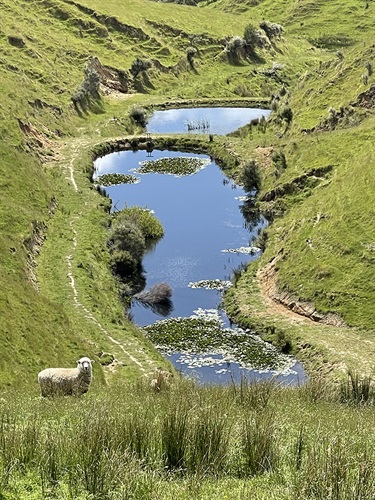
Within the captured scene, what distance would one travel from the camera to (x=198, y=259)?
61.8m

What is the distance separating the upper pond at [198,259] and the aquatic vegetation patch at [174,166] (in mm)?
752

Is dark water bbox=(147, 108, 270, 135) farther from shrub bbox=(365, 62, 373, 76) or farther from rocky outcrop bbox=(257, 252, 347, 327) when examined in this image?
rocky outcrop bbox=(257, 252, 347, 327)

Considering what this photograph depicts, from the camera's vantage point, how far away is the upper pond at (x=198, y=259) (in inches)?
1678

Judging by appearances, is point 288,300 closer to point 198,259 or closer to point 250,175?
point 198,259

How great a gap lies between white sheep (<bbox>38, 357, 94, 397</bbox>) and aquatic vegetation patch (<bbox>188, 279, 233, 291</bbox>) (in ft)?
106

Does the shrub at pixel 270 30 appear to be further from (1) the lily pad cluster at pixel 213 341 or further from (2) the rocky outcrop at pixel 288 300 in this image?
(1) the lily pad cluster at pixel 213 341

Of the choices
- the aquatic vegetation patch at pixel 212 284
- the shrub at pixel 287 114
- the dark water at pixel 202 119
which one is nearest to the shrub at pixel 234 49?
the dark water at pixel 202 119

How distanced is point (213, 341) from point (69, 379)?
23421 mm

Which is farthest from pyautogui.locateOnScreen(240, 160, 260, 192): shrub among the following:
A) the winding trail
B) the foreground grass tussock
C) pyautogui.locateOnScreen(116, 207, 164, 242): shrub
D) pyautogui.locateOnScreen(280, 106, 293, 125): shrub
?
the foreground grass tussock

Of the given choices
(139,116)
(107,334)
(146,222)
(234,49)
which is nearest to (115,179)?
(146,222)

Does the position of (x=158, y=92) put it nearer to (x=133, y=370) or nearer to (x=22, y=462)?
(x=133, y=370)

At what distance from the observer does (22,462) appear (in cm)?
1218

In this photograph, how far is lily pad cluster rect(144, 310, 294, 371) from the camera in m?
42.6

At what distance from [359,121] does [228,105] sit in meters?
55.3
